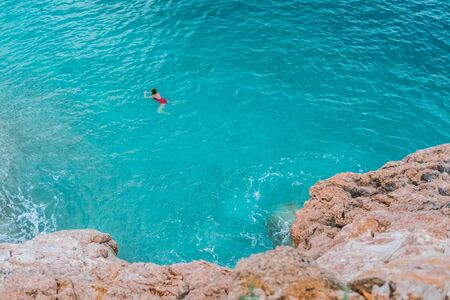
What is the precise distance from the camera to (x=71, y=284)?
35.9 ft

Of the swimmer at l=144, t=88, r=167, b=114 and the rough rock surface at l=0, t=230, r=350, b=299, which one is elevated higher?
the rough rock surface at l=0, t=230, r=350, b=299

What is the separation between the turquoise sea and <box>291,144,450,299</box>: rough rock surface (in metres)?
5.24

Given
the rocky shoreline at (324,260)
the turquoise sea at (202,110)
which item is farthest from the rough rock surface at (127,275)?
the turquoise sea at (202,110)

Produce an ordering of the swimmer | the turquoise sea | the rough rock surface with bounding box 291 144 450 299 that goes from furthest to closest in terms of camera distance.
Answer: the swimmer < the turquoise sea < the rough rock surface with bounding box 291 144 450 299

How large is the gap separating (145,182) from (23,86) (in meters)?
14.3

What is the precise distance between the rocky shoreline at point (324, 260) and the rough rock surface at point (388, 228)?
0.03m

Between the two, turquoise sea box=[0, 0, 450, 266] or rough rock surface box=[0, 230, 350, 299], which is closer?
rough rock surface box=[0, 230, 350, 299]

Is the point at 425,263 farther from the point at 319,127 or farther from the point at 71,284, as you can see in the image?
the point at 319,127

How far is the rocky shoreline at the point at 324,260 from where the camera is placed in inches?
306

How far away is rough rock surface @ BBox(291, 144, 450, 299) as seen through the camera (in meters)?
7.77

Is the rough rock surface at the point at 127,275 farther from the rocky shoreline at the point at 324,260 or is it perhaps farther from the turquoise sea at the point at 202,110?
the turquoise sea at the point at 202,110

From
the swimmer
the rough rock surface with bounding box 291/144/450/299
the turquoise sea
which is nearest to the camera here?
the rough rock surface with bounding box 291/144/450/299

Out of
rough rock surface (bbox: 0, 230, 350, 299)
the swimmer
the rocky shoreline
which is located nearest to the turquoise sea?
the swimmer

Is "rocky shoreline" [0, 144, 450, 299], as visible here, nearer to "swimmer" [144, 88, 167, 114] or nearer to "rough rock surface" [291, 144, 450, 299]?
"rough rock surface" [291, 144, 450, 299]
